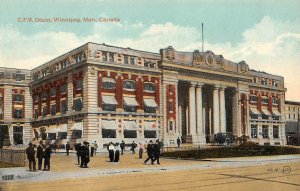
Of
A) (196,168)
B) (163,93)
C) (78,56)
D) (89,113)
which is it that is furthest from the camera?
(163,93)

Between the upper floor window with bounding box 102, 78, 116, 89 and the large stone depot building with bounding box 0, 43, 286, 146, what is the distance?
0.13m

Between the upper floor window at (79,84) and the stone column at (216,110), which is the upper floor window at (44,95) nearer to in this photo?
the upper floor window at (79,84)

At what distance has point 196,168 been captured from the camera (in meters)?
25.4

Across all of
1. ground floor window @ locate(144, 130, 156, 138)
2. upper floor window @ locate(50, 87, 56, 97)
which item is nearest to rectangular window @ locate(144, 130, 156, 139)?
ground floor window @ locate(144, 130, 156, 138)

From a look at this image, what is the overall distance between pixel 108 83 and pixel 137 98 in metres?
5.14

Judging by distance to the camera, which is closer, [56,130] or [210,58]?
[56,130]

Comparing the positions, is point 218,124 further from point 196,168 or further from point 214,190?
point 214,190

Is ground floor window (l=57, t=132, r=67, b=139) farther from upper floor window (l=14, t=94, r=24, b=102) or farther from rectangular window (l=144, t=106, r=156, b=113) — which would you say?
upper floor window (l=14, t=94, r=24, b=102)

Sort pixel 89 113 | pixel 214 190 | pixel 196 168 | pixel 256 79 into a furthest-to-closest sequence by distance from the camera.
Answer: pixel 256 79, pixel 89 113, pixel 196 168, pixel 214 190

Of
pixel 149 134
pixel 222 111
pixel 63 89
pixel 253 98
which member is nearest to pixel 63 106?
pixel 63 89

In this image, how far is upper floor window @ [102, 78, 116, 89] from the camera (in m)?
53.1

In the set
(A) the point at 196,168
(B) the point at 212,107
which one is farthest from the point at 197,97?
(A) the point at 196,168

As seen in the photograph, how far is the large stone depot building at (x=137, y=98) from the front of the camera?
2074 inches

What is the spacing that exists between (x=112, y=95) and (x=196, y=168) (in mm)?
29910
